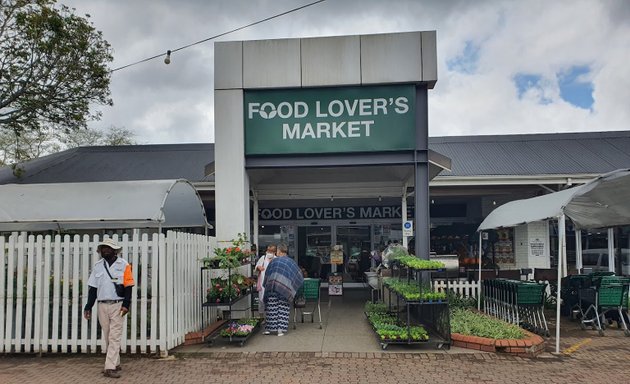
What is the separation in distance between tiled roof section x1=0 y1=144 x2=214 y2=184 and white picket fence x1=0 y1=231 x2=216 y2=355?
24.9ft

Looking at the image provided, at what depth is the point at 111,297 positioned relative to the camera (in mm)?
6477

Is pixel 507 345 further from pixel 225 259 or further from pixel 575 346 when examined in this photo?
pixel 225 259

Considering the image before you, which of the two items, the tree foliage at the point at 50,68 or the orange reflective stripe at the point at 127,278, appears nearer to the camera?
the orange reflective stripe at the point at 127,278

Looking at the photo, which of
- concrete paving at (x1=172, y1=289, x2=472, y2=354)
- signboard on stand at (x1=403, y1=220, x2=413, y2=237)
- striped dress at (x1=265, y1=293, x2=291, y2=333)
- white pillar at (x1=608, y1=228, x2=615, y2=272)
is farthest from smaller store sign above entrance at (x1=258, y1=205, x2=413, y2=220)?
striped dress at (x1=265, y1=293, x2=291, y2=333)

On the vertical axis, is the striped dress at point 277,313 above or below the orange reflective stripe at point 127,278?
below

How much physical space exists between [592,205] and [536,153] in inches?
327

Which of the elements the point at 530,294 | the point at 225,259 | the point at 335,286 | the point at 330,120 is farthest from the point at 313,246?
the point at 530,294

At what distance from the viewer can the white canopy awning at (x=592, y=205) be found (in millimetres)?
8258

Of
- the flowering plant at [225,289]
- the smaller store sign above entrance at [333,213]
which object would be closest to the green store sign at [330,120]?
the flowering plant at [225,289]

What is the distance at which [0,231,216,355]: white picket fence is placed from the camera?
738 centimetres

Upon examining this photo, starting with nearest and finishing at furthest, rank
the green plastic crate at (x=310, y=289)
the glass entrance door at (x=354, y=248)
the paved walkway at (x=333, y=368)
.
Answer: the paved walkway at (x=333, y=368)
the green plastic crate at (x=310, y=289)
the glass entrance door at (x=354, y=248)

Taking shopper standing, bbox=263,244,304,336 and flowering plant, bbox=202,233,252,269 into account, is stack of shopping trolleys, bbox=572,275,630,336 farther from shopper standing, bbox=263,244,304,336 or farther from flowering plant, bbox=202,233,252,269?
flowering plant, bbox=202,233,252,269

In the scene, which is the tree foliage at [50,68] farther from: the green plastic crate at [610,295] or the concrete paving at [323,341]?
the green plastic crate at [610,295]

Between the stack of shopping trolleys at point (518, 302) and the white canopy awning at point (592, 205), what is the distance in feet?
3.70
